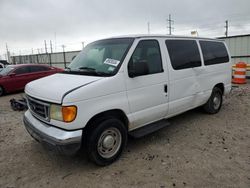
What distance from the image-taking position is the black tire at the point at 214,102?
5.16 m

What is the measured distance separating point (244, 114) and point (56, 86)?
16.9ft

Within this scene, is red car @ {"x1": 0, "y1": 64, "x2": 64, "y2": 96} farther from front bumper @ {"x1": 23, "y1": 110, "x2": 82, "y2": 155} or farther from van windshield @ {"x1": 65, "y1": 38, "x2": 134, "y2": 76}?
front bumper @ {"x1": 23, "y1": 110, "x2": 82, "y2": 155}

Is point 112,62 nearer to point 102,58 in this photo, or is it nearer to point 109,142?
point 102,58

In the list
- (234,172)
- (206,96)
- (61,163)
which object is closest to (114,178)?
(61,163)

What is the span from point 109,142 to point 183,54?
2.49 metres

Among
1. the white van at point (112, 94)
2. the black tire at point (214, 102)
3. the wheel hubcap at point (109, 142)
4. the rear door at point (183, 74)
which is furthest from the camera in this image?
the black tire at point (214, 102)

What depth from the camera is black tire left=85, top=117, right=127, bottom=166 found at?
9.18 ft

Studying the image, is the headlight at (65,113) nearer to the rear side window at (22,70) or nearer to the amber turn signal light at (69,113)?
the amber turn signal light at (69,113)

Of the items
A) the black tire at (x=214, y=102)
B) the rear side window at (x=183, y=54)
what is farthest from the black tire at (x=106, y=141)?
the black tire at (x=214, y=102)

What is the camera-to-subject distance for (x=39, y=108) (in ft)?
9.59

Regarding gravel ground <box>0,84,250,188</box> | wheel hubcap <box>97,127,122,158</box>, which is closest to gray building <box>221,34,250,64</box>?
gravel ground <box>0,84,250,188</box>

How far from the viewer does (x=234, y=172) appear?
280 cm

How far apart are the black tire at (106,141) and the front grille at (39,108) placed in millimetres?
710

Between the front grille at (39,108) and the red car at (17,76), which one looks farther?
the red car at (17,76)
